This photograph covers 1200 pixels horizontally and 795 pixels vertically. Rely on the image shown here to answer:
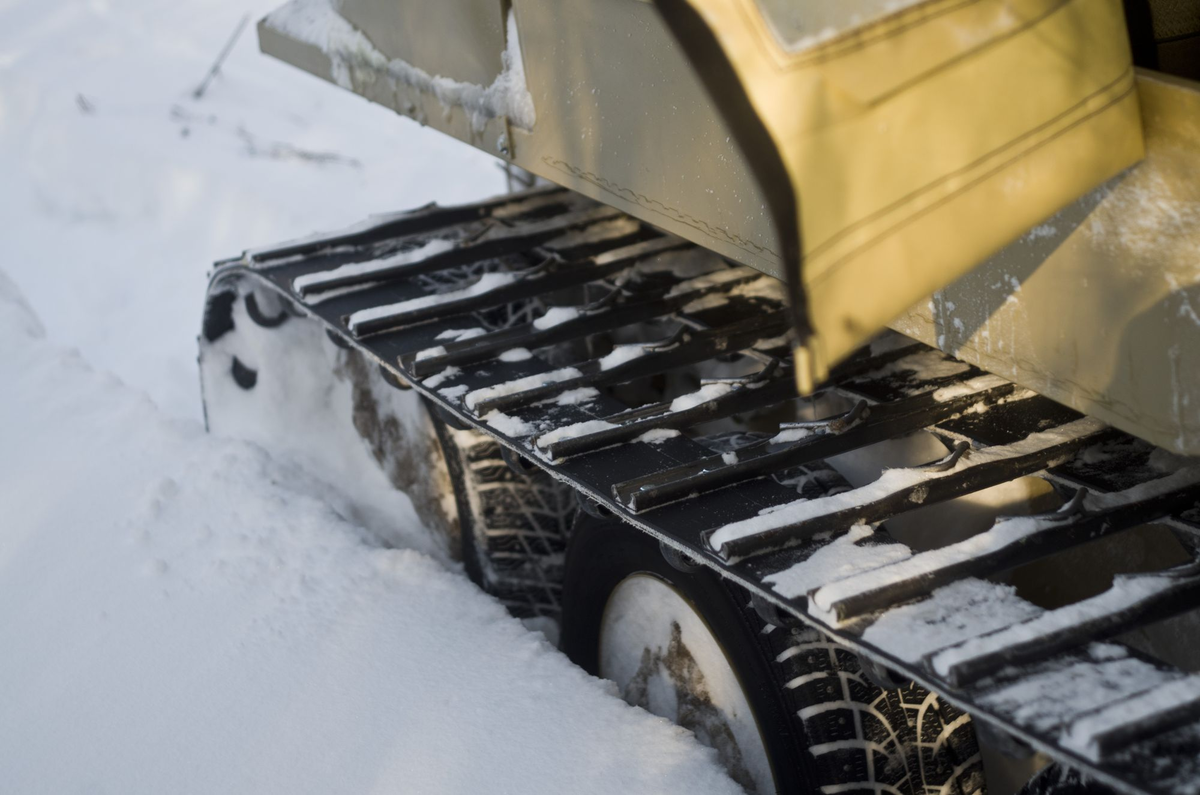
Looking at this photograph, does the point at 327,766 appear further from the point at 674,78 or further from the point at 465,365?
the point at 674,78

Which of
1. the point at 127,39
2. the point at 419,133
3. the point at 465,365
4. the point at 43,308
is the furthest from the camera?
the point at 127,39

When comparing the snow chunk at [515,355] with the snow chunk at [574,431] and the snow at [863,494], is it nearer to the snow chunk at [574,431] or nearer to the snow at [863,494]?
the snow chunk at [574,431]

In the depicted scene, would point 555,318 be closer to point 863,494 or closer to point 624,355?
point 624,355

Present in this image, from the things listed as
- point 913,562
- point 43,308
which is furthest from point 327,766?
point 43,308

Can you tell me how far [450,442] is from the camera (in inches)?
117

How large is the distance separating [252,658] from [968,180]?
176cm

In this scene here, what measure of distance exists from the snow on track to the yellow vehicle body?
2.86ft

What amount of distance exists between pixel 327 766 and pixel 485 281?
42.6 inches

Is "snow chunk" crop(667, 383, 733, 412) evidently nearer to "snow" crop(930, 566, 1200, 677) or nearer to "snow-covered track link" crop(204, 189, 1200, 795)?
"snow-covered track link" crop(204, 189, 1200, 795)

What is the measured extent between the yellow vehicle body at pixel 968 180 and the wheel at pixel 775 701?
52 cm

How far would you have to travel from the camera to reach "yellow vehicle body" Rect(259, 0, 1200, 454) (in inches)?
55.9

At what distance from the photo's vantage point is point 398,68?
2809 millimetres

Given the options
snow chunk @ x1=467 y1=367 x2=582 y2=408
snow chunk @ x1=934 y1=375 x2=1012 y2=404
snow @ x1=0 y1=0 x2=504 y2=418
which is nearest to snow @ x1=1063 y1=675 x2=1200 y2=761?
snow chunk @ x1=934 y1=375 x2=1012 y2=404

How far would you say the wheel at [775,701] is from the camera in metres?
1.99
